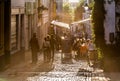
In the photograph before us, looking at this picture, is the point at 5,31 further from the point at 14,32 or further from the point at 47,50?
the point at 47,50

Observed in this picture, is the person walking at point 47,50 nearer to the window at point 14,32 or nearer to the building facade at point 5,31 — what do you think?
the window at point 14,32

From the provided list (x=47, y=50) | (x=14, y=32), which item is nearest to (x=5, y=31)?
(x=14, y=32)

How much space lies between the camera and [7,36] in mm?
22719

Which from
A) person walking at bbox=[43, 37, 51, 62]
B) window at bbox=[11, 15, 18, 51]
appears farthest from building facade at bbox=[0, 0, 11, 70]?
person walking at bbox=[43, 37, 51, 62]

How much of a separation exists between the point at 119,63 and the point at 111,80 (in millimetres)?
3612

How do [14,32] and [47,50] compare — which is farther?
[47,50]

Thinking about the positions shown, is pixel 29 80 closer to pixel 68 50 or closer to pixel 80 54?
pixel 68 50

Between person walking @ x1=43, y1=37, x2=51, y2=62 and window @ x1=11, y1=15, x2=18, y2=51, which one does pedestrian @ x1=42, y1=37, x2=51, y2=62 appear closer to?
person walking @ x1=43, y1=37, x2=51, y2=62

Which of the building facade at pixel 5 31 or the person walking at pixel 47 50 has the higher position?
the building facade at pixel 5 31

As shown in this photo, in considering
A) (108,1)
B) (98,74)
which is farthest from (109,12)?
(98,74)

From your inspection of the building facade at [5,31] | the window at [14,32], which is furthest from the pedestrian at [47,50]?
the building facade at [5,31]

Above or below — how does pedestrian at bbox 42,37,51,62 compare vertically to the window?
below

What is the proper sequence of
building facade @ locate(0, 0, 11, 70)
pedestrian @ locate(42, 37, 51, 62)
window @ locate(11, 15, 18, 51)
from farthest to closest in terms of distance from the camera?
pedestrian @ locate(42, 37, 51, 62)
window @ locate(11, 15, 18, 51)
building facade @ locate(0, 0, 11, 70)

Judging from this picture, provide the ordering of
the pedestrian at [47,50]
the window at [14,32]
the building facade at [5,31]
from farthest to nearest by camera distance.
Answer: the pedestrian at [47,50]
the window at [14,32]
the building facade at [5,31]
